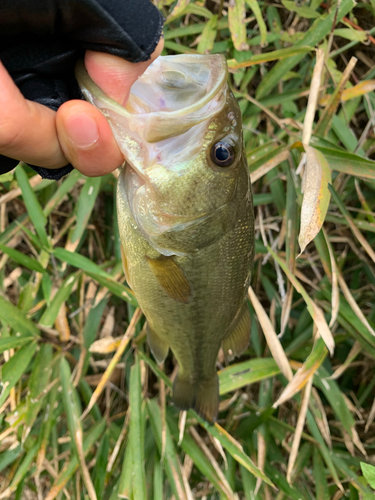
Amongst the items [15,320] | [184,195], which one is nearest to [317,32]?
[184,195]

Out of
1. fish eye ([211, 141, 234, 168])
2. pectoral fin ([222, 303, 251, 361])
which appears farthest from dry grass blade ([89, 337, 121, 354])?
fish eye ([211, 141, 234, 168])

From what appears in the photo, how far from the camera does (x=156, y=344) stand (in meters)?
1.72

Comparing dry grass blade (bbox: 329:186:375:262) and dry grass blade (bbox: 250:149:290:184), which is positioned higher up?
dry grass blade (bbox: 250:149:290:184)

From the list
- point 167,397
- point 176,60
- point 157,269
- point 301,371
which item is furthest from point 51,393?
point 176,60

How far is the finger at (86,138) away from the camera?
2.91 feet

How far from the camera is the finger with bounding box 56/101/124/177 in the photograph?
2.91 feet

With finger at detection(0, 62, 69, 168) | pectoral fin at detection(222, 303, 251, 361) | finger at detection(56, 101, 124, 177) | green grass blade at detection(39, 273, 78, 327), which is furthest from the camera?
green grass blade at detection(39, 273, 78, 327)

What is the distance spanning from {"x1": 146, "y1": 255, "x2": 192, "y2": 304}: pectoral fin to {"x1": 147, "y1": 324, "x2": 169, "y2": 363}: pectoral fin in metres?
0.45

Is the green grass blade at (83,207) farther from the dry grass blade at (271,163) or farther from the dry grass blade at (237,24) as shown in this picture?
the dry grass blade at (237,24)

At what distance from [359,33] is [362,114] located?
1.71 ft

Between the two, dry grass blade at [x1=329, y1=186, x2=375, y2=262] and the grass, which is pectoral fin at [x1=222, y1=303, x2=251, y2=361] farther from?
dry grass blade at [x1=329, y1=186, x2=375, y2=262]

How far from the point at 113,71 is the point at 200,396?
1.48 m

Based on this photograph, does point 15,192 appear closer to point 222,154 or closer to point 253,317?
point 222,154

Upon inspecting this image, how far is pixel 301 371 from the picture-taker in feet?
5.69
